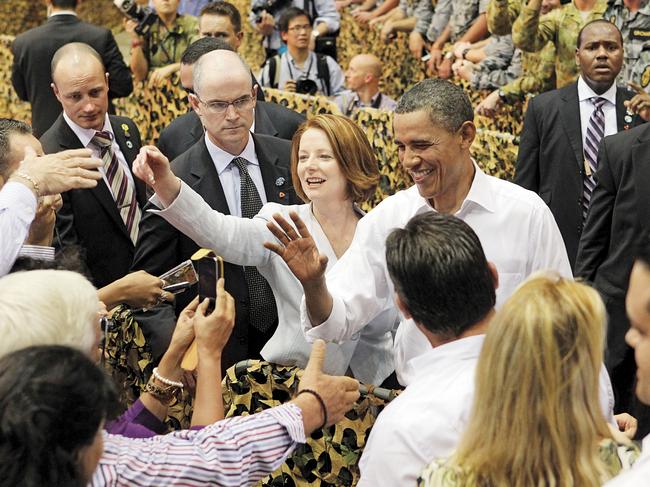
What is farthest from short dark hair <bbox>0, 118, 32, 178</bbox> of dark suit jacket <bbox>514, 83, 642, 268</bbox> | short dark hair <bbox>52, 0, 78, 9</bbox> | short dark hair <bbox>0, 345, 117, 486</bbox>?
short dark hair <bbox>52, 0, 78, 9</bbox>

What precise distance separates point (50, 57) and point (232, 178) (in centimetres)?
349

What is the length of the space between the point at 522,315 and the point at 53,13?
620 centimetres

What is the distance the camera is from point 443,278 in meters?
2.50

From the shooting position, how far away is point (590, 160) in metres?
5.75

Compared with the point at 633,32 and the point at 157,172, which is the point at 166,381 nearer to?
the point at 157,172

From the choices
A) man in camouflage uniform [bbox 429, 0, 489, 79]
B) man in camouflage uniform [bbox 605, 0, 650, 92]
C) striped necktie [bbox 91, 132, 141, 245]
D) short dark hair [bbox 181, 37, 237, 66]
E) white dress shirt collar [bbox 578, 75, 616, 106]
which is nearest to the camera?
striped necktie [bbox 91, 132, 141, 245]

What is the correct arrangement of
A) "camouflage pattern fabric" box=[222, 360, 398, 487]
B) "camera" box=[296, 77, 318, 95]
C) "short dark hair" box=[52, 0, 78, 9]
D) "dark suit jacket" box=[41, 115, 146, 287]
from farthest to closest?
"camera" box=[296, 77, 318, 95] < "short dark hair" box=[52, 0, 78, 9] < "dark suit jacket" box=[41, 115, 146, 287] < "camouflage pattern fabric" box=[222, 360, 398, 487]

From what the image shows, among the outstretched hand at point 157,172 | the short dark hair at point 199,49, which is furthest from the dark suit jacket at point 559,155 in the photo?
the outstretched hand at point 157,172

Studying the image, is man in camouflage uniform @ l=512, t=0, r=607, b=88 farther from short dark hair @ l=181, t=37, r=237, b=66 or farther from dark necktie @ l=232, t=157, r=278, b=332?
dark necktie @ l=232, t=157, r=278, b=332

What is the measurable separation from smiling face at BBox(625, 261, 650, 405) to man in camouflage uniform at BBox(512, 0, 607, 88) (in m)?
4.69

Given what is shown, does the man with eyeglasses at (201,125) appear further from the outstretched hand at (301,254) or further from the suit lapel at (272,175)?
the outstretched hand at (301,254)

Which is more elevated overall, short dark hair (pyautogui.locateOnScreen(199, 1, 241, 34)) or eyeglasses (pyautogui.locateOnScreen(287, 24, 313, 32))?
short dark hair (pyautogui.locateOnScreen(199, 1, 241, 34))

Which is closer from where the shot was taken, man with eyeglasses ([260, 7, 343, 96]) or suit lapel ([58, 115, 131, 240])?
suit lapel ([58, 115, 131, 240])

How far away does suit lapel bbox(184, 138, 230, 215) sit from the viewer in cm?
436
